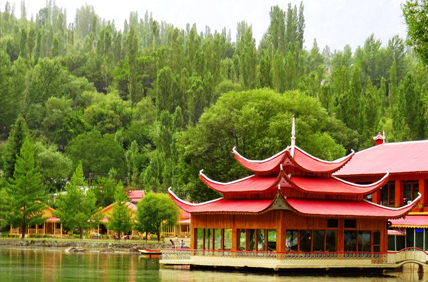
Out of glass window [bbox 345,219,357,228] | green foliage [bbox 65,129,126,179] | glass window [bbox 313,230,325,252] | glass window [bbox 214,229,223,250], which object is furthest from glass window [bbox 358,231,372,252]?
green foliage [bbox 65,129,126,179]

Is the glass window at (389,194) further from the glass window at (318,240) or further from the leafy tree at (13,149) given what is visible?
the leafy tree at (13,149)

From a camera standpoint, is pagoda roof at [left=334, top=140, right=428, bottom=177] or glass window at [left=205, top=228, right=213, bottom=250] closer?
glass window at [left=205, top=228, right=213, bottom=250]

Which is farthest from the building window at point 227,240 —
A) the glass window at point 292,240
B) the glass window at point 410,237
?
the glass window at point 410,237

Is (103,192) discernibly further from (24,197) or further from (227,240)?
(227,240)

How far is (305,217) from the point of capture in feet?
122

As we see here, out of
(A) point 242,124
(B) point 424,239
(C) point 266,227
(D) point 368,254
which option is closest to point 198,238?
(C) point 266,227

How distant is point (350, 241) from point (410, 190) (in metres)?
7.51

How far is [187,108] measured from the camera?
102750 mm

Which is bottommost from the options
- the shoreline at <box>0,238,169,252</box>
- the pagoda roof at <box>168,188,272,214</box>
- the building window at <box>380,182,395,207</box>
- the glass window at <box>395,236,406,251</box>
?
the shoreline at <box>0,238,169,252</box>

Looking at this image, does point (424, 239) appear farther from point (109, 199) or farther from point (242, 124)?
point (109, 199)

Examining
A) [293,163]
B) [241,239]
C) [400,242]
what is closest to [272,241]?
[241,239]

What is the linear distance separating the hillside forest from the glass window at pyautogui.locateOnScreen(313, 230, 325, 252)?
987 cm

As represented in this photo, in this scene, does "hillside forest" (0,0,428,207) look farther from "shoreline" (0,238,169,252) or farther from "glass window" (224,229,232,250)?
"glass window" (224,229,232,250)

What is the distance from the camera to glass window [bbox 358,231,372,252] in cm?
3903
